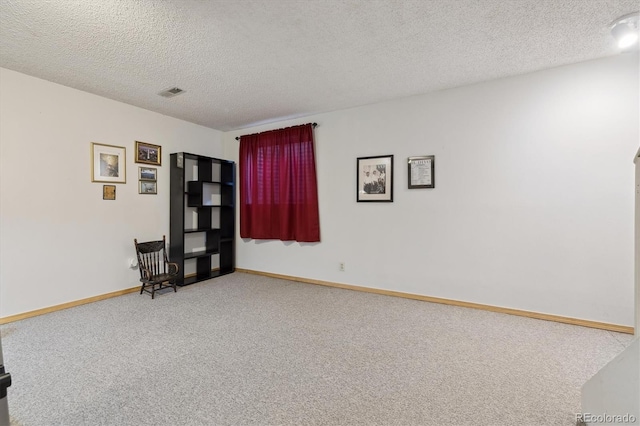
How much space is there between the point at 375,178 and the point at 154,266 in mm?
3478

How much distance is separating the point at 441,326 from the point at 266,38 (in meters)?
3.10

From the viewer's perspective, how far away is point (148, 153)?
166 inches

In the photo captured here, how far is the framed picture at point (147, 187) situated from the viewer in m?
4.18

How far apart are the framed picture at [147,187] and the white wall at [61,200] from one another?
8cm

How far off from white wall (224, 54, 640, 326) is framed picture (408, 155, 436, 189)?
8cm

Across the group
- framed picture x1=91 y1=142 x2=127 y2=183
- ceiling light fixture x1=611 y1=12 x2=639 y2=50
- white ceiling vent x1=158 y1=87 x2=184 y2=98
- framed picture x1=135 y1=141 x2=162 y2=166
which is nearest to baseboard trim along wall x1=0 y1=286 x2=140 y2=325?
framed picture x1=91 y1=142 x2=127 y2=183

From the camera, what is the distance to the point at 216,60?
280 centimetres

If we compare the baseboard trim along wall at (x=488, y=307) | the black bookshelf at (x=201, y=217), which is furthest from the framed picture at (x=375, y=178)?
the black bookshelf at (x=201, y=217)

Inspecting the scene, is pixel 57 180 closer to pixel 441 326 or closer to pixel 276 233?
pixel 276 233

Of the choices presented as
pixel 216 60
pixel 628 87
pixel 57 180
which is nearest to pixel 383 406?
pixel 216 60

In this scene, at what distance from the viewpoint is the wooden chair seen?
149 inches

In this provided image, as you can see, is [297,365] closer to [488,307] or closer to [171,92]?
[488,307]

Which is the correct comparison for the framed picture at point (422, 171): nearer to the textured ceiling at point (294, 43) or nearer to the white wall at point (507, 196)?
the white wall at point (507, 196)

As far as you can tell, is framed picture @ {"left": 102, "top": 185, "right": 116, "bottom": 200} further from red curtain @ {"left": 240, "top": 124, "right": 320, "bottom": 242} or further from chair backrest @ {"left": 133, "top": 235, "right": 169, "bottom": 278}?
red curtain @ {"left": 240, "top": 124, "right": 320, "bottom": 242}
